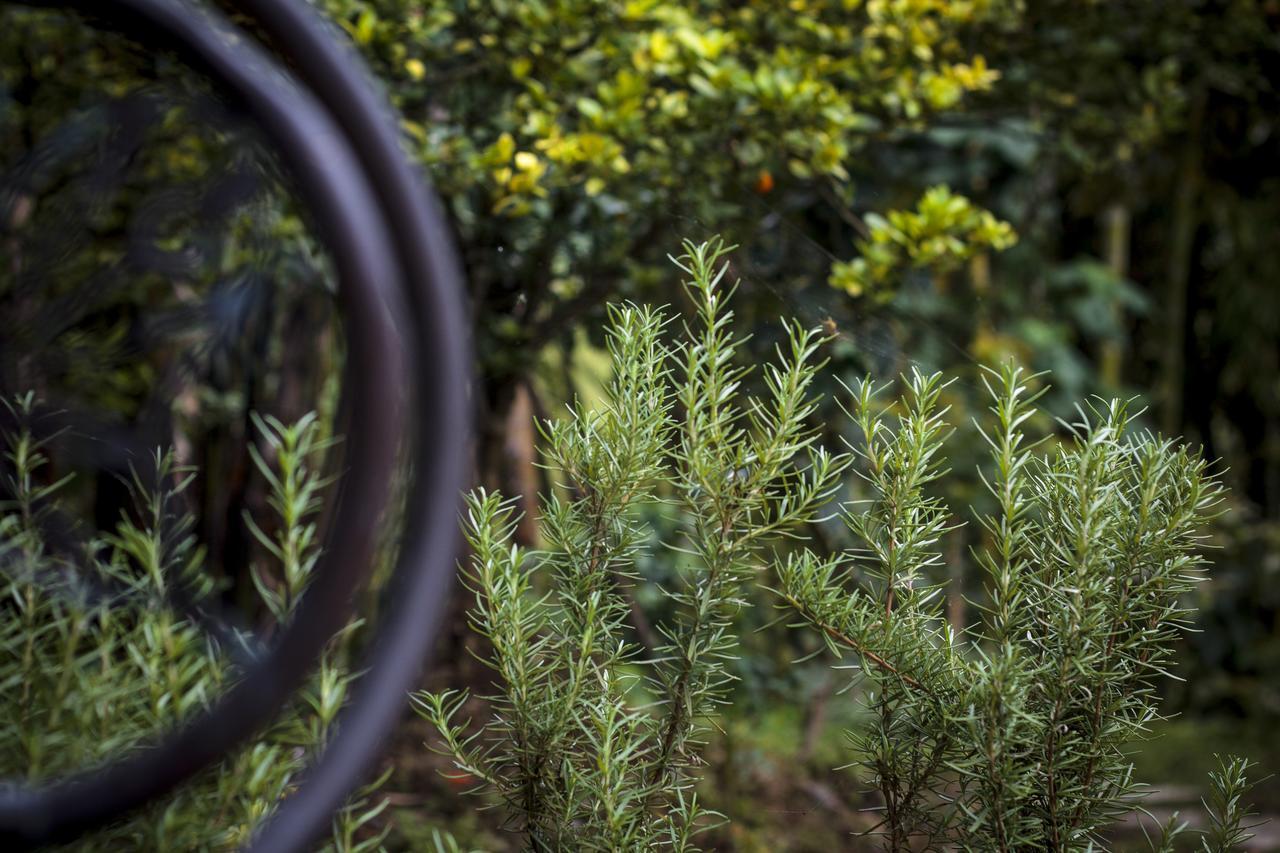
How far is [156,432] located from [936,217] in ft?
4.08

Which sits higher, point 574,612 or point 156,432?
point 574,612

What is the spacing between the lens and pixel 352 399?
1.97ft

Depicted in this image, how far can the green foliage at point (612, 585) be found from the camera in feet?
Result: 2.38

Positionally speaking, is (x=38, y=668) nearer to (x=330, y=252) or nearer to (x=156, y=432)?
(x=330, y=252)

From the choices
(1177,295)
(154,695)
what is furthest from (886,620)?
(1177,295)

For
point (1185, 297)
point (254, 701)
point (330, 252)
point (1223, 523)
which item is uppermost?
point (330, 252)

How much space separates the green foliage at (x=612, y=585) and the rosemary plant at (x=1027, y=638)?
0.06 meters

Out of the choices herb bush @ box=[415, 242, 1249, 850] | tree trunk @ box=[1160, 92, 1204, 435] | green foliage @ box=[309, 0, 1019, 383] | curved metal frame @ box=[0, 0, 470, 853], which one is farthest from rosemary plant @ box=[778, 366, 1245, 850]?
tree trunk @ box=[1160, 92, 1204, 435]

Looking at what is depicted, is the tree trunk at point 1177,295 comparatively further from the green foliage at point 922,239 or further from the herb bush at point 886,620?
the herb bush at point 886,620

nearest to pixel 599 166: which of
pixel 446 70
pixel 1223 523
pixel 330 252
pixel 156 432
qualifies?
pixel 446 70

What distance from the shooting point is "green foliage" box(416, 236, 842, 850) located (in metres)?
0.73

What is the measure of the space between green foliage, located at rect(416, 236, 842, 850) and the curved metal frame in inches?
3.9

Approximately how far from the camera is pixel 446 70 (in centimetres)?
170

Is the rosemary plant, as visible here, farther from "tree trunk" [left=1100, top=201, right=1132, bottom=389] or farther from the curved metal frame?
"tree trunk" [left=1100, top=201, right=1132, bottom=389]
